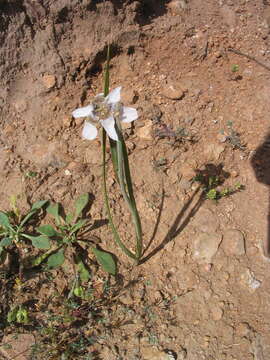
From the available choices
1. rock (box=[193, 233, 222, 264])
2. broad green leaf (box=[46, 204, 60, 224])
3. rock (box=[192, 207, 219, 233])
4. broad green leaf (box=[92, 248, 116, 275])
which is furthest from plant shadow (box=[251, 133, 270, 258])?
broad green leaf (box=[46, 204, 60, 224])

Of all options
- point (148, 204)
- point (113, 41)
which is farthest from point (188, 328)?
point (113, 41)

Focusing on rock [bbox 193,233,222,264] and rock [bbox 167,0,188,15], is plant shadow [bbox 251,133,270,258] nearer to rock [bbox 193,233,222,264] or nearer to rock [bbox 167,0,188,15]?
rock [bbox 193,233,222,264]

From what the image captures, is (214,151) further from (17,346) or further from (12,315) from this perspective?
(17,346)

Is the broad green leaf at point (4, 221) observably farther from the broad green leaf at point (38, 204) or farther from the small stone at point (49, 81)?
the small stone at point (49, 81)

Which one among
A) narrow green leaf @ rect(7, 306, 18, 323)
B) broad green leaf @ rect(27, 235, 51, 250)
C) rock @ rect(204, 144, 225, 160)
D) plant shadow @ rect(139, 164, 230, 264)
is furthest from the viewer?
rock @ rect(204, 144, 225, 160)

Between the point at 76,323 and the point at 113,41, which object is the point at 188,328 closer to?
the point at 76,323

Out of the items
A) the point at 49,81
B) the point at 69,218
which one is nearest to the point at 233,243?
the point at 69,218

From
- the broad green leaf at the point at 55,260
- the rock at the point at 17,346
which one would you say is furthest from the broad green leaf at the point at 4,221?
the rock at the point at 17,346
